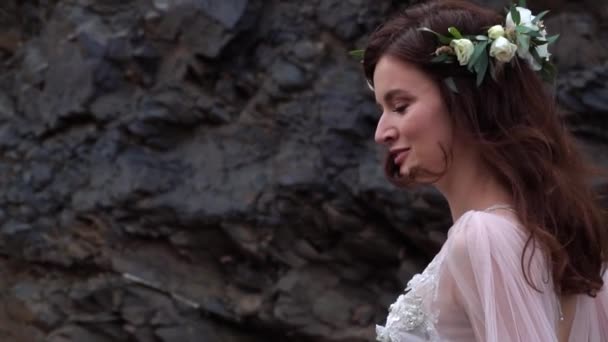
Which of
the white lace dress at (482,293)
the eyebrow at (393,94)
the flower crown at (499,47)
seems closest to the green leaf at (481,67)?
the flower crown at (499,47)

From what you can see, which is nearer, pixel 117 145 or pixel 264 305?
pixel 264 305

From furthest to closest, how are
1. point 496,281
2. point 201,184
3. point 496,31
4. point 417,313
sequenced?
point 201,184 → point 496,31 → point 417,313 → point 496,281

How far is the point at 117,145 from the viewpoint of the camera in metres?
4.57

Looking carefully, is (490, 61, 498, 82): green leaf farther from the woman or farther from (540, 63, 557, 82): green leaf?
(540, 63, 557, 82): green leaf

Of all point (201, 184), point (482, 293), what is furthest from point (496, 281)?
point (201, 184)

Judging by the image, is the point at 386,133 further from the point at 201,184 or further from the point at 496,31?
the point at 201,184

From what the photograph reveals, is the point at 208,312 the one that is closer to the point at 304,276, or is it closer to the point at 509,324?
the point at 304,276

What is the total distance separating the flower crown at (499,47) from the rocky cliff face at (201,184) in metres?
2.09

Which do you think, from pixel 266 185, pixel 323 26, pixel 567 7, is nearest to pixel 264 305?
pixel 266 185

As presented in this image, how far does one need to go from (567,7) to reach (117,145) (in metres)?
1.97

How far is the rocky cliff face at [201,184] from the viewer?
4.18m

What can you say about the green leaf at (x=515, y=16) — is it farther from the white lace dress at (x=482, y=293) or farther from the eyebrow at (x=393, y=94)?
the white lace dress at (x=482, y=293)

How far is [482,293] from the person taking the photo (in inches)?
59.1

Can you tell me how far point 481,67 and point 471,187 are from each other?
0.64ft
